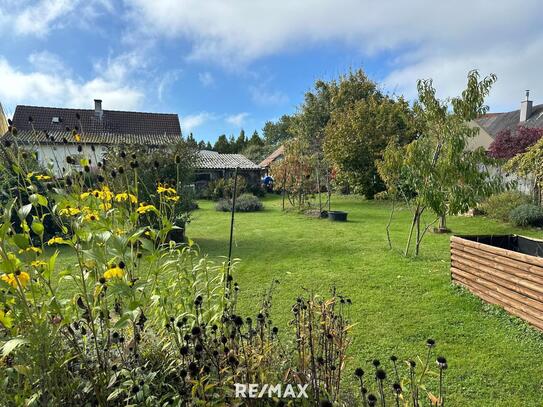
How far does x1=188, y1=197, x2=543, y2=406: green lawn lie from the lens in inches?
99.0

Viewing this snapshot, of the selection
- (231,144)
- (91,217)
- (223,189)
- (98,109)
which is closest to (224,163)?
(223,189)

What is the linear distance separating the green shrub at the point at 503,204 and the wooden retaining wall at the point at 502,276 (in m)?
6.56

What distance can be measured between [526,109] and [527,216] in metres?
19.8

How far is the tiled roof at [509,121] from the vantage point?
72.6 feet

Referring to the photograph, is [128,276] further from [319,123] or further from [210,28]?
[319,123]

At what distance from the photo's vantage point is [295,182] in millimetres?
13672

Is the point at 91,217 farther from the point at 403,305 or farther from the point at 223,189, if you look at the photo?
the point at 223,189

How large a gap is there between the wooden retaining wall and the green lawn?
0.12 meters

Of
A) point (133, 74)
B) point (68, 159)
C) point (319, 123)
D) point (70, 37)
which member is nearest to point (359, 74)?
point (319, 123)

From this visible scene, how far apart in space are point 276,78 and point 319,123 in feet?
39.0

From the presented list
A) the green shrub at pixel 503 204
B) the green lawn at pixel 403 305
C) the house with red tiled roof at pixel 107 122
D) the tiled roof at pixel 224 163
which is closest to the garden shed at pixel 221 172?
the tiled roof at pixel 224 163

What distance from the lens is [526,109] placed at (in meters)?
23.5

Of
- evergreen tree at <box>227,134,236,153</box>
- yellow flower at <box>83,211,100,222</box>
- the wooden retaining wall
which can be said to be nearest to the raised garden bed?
the wooden retaining wall

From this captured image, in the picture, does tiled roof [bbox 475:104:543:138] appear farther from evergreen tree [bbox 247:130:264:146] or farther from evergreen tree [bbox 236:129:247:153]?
evergreen tree [bbox 236:129:247:153]
